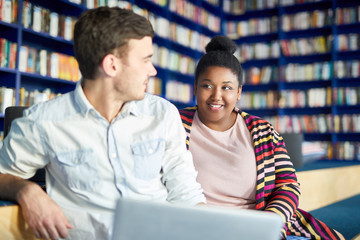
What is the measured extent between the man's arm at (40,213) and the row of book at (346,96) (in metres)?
5.23

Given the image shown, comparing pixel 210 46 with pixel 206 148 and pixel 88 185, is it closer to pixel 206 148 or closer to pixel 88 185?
pixel 206 148

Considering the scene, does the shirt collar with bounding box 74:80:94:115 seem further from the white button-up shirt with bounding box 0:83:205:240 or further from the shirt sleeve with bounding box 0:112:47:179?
the shirt sleeve with bounding box 0:112:47:179

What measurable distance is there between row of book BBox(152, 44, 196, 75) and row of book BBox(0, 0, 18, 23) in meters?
1.75

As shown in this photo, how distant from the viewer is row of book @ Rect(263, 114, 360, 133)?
5.40 meters

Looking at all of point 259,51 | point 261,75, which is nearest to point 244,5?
point 259,51

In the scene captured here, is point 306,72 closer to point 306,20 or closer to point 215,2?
point 306,20

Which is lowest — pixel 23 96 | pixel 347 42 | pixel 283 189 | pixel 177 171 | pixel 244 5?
pixel 283 189

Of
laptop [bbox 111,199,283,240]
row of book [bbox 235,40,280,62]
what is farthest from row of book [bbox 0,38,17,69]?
row of book [bbox 235,40,280,62]

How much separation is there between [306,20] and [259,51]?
821 mm

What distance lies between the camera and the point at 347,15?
547 cm

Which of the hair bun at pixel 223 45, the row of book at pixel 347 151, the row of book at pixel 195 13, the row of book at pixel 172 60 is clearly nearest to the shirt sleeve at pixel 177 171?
the hair bun at pixel 223 45

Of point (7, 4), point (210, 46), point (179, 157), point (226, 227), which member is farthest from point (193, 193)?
point (7, 4)

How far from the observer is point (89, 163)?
0.98 m

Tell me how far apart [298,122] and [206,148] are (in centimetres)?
463
